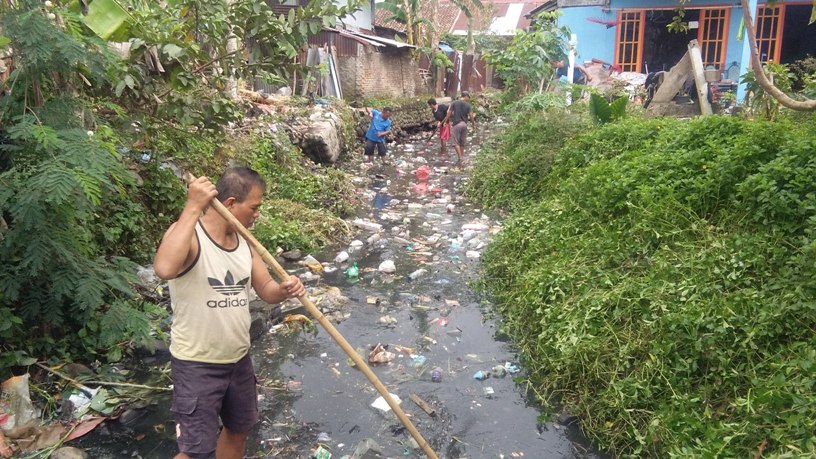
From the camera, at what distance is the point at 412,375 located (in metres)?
3.85

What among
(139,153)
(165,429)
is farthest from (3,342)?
(139,153)

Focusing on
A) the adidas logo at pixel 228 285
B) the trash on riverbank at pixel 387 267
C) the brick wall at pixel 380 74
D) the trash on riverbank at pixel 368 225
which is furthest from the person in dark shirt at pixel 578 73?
the adidas logo at pixel 228 285

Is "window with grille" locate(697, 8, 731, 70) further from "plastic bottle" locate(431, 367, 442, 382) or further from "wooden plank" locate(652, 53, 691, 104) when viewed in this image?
"plastic bottle" locate(431, 367, 442, 382)

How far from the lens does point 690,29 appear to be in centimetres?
1452

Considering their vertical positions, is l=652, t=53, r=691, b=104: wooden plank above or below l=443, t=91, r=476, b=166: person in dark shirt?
above

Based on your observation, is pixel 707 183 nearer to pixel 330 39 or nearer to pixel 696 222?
pixel 696 222

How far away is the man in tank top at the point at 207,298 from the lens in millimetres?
2129

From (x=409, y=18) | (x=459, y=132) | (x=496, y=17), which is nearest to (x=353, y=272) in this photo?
(x=459, y=132)

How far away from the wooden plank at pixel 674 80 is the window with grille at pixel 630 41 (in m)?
5.49

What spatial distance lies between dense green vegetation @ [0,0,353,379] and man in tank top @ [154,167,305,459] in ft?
3.17

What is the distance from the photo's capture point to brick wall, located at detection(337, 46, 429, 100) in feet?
51.2

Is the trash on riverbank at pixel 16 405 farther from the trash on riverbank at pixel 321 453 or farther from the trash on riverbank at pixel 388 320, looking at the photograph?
the trash on riverbank at pixel 388 320

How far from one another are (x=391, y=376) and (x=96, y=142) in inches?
86.4

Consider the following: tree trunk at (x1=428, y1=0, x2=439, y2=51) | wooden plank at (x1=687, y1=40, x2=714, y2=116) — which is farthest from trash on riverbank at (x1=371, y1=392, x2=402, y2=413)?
tree trunk at (x1=428, y1=0, x2=439, y2=51)
